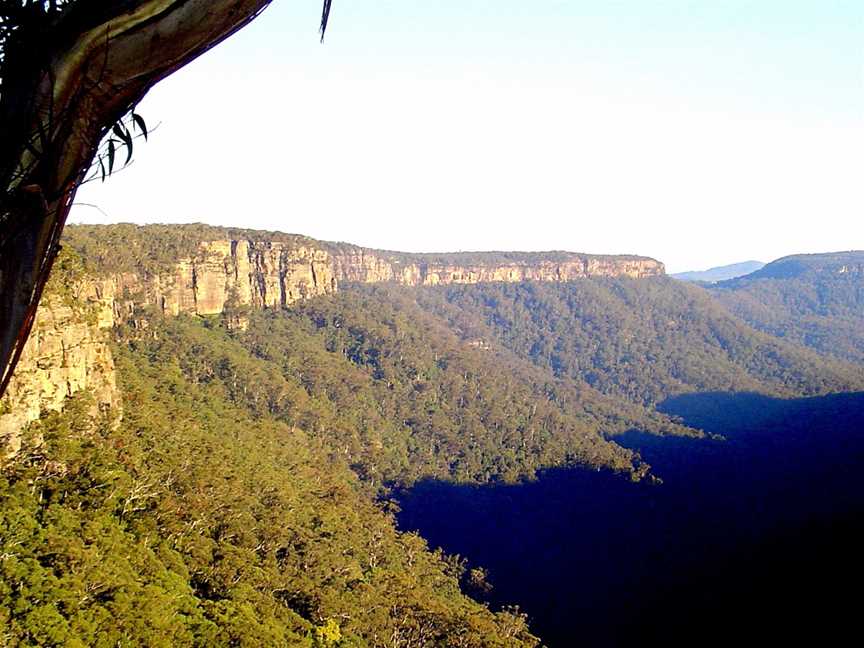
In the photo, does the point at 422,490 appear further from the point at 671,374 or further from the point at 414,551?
the point at 671,374

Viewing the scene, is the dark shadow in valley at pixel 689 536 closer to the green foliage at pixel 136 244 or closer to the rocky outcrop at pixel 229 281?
the rocky outcrop at pixel 229 281

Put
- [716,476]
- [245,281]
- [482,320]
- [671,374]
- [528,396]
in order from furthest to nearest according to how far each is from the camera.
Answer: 1. [482,320]
2. [671,374]
3. [528,396]
4. [245,281]
5. [716,476]

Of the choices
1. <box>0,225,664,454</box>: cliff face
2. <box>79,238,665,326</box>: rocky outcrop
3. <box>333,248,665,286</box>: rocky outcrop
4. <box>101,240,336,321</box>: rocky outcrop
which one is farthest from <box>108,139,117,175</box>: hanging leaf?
<box>333,248,665,286</box>: rocky outcrop

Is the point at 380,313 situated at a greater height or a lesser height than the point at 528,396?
greater

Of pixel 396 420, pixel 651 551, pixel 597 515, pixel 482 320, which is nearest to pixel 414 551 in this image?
pixel 651 551

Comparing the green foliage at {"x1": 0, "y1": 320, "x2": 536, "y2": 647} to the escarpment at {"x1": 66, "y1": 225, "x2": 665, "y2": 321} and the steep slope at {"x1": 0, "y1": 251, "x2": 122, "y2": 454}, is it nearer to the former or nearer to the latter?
the steep slope at {"x1": 0, "y1": 251, "x2": 122, "y2": 454}
